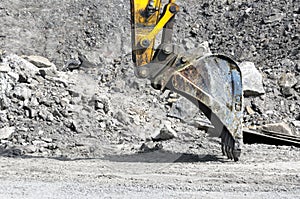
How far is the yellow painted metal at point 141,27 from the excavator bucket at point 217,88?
1.19 feet

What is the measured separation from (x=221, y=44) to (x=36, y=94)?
16.2 ft

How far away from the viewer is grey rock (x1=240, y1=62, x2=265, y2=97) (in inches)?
367

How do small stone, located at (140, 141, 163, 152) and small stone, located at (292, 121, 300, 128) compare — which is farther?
small stone, located at (292, 121, 300, 128)

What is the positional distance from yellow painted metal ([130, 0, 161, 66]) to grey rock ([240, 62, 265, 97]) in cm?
385

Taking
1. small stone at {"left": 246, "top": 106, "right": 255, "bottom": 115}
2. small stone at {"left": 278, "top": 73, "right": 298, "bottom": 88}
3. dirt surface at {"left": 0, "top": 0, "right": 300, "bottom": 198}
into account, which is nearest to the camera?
dirt surface at {"left": 0, "top": 0, "right": 300, "bottom": 198}

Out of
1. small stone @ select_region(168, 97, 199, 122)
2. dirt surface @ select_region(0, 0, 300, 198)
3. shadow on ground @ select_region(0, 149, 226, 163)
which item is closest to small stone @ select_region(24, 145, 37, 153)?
dirt surface @ select_region(0, 0, 300, 198)

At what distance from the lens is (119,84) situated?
10305mm

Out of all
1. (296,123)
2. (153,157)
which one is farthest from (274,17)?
(153,157)

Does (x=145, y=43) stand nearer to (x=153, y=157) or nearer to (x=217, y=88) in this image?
(x=217, y=88)

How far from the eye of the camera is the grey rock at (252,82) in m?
9.31

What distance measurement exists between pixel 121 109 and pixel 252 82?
2.18 m

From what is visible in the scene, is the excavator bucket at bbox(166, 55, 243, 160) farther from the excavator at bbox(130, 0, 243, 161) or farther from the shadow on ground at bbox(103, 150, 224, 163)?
the shadow on ground at bbox(103, 150, 224, 163)

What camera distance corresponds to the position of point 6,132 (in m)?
7.25

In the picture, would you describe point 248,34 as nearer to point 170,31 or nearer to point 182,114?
point 182,114
